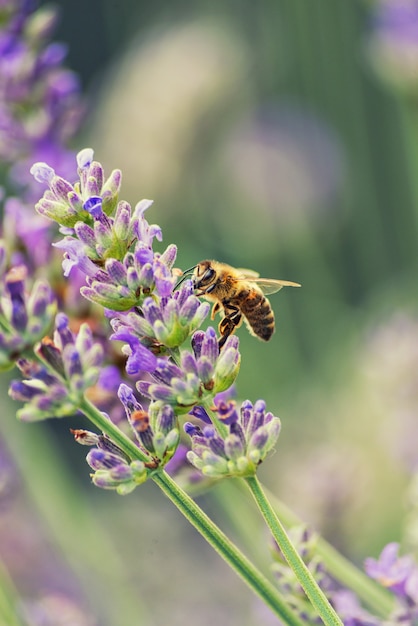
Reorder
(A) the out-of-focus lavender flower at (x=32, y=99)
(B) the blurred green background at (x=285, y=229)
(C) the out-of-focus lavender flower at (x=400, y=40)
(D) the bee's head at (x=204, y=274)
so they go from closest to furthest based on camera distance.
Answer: (D) the bee's head at (x=204, y=274) < (A) the out-of-focus lavender flower at (x=32, y=99) < (B) the blurred green background at (x=285, y=229) < (C) the out-of-focus lavender flower at (x=400, y=40)

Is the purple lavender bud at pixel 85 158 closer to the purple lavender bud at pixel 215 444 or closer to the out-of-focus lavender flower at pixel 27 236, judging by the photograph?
the purple lavender bud at pixel 215 444

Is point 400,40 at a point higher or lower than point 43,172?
higher

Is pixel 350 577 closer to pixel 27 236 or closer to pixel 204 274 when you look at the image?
pixel 204 274

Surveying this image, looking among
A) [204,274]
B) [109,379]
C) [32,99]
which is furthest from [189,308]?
[32,99]

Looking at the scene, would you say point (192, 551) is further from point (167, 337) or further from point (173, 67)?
point (167, 337)

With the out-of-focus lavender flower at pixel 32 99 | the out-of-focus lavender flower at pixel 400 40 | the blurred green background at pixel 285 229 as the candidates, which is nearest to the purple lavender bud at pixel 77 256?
the out-of-focus lavender flower at pixel 32 99

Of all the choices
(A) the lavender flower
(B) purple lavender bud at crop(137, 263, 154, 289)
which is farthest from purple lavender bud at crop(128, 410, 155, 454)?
(B) purple lavender bud at crop(137, 263, 154, 289)
